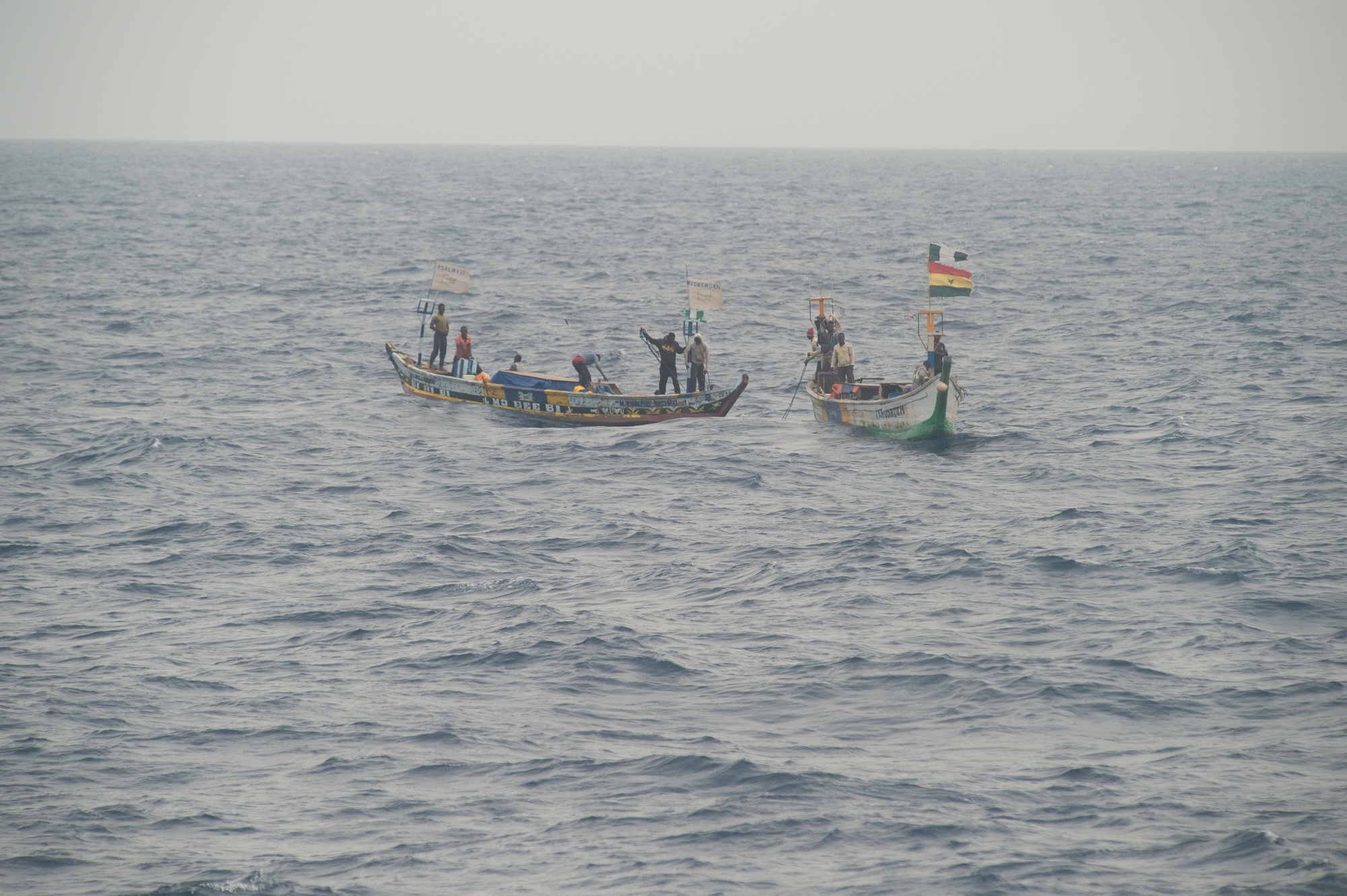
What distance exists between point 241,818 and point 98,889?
1459 mm

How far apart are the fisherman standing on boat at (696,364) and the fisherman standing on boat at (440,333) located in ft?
22.6

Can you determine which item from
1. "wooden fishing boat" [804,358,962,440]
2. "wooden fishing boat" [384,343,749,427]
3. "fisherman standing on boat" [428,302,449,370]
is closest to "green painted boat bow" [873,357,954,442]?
"wooden fishing boat" [804,358,962,440]

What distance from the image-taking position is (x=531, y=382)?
29.8m

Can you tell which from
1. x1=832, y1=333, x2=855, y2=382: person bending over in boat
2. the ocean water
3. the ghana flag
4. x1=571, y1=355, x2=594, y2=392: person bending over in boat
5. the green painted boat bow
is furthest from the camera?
x1=571, y1=355, x2=594, y2=392: person bending over in boat

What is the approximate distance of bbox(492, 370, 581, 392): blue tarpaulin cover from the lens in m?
29.7

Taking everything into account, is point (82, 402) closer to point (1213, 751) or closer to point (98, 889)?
point (98, 889)

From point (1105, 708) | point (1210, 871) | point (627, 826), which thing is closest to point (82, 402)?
point (627, 826)

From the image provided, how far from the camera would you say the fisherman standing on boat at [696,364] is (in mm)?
29438

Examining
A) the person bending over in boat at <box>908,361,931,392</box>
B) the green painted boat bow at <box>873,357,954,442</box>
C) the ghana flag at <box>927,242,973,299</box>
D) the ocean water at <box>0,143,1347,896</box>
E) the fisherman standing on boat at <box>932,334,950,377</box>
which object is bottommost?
the ocean water at <box>0,143,1347,896</box>

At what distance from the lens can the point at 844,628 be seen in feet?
55.2

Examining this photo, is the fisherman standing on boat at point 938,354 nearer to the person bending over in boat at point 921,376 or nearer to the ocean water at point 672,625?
the person bending over in boat at point 921,376

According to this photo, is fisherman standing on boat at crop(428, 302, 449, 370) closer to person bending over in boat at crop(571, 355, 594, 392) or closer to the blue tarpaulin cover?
the blue tarpaulin cover

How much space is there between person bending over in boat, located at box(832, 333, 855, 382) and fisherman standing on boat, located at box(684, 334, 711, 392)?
315cm

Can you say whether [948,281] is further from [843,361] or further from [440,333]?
[440,333]
